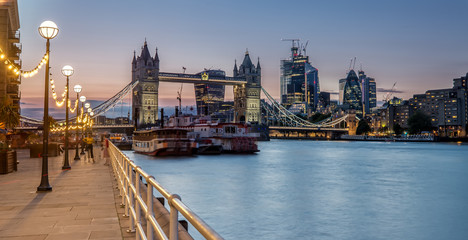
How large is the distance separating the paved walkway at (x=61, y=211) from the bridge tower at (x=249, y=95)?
14281cm

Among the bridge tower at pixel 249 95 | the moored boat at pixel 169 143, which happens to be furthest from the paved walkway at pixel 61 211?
the bridge tower at pixel 249 95

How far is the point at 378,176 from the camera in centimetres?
4038

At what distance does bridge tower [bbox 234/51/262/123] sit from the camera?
159625mm

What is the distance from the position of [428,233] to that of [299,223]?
4.96m

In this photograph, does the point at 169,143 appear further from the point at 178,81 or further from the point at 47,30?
the point at 178,81

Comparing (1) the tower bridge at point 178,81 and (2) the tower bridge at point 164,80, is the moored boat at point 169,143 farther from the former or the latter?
(2) the tower bridge at point 164,80

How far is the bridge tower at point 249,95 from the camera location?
6284 inches

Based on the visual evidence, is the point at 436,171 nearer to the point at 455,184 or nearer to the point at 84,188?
the point at 455,184

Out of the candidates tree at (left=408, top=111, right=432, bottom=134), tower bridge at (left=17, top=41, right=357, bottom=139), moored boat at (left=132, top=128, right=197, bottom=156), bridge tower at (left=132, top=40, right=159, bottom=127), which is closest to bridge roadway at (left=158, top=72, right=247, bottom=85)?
tower bridge at (left=17, top=41, right=357, bottom=139)

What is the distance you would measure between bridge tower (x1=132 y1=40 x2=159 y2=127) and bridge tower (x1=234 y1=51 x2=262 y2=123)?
31885 millimetres

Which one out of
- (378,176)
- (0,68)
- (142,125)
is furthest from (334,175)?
(142,125)

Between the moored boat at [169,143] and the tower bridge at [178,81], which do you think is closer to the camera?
the moored boat at [169,143]

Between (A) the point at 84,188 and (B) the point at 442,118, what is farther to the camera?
(B) the point at 442,118

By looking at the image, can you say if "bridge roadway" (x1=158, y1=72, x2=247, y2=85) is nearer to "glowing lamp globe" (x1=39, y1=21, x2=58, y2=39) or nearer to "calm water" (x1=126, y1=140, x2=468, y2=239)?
"calm water" (x1=126, y1=140, x2=468, y2=239)
